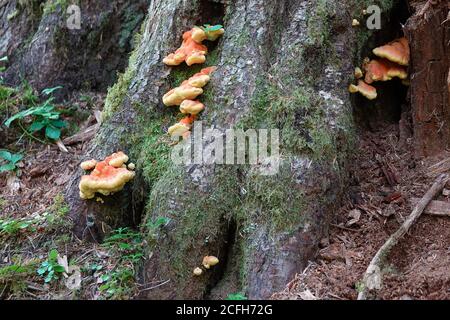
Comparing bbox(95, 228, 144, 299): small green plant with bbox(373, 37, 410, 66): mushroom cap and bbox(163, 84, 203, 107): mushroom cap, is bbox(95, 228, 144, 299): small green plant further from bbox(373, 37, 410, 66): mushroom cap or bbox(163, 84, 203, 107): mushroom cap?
bbox(373, 37, 410, 66): mushroom cap

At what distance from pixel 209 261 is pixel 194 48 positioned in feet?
6.48

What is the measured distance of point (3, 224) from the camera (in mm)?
4520

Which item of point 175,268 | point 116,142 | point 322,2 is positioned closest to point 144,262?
point 175,268

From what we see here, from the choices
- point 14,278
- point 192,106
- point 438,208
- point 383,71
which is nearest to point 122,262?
point 14,278

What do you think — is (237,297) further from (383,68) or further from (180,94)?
(383,68)

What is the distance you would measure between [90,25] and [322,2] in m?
3.20

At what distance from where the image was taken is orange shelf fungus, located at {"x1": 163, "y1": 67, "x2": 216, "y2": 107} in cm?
443

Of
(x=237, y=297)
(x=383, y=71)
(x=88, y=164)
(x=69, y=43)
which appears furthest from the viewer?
(x=69, y=43)

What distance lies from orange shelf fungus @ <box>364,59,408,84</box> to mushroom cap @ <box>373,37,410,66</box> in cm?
10

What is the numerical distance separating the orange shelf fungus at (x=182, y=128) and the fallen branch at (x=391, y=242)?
1.90m

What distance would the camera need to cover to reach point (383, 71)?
4.98 metres

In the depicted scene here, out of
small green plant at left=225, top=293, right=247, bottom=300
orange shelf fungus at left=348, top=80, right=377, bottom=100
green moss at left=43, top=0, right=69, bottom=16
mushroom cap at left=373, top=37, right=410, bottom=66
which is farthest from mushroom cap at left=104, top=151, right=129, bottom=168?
green moss at left=43, top=0, right=69, bottom=16
